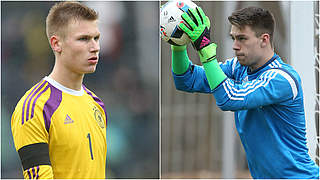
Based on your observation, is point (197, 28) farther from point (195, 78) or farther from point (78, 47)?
point (78, 47)

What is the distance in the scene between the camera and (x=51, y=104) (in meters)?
2.79

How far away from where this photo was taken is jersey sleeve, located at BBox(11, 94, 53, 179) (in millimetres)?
2588

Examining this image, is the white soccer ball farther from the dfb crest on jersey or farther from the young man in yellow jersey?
the dfb crest on jersey

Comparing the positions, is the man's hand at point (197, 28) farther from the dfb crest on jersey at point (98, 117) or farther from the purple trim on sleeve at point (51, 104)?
the purple trim on sleeve at point (51, 104)

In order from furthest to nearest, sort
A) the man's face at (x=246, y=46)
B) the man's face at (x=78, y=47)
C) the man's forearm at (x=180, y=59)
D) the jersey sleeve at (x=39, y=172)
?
1. the man's forearm at (x=180, y=59)
2. the man's face at (x=246, y=46)
3. the man's face at (x=78, y=47)
4. the jersey sleeve at (x=39, y=172)

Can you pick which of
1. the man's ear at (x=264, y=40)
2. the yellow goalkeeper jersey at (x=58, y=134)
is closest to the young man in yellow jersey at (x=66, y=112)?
the yellow goalkeeper jersey at (x=58, y=134)

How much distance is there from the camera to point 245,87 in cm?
324

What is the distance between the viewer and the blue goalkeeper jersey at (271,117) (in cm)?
319

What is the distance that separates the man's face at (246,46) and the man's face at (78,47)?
3.65 feet

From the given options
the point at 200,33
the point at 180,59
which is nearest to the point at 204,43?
the point at 200,33

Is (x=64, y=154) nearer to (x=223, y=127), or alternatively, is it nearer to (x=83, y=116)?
(x=83, y=116)

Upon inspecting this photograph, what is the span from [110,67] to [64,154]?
5051mm

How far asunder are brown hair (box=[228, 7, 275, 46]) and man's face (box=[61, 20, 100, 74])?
1.14m

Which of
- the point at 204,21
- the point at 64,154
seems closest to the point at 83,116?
the point at 64,154
